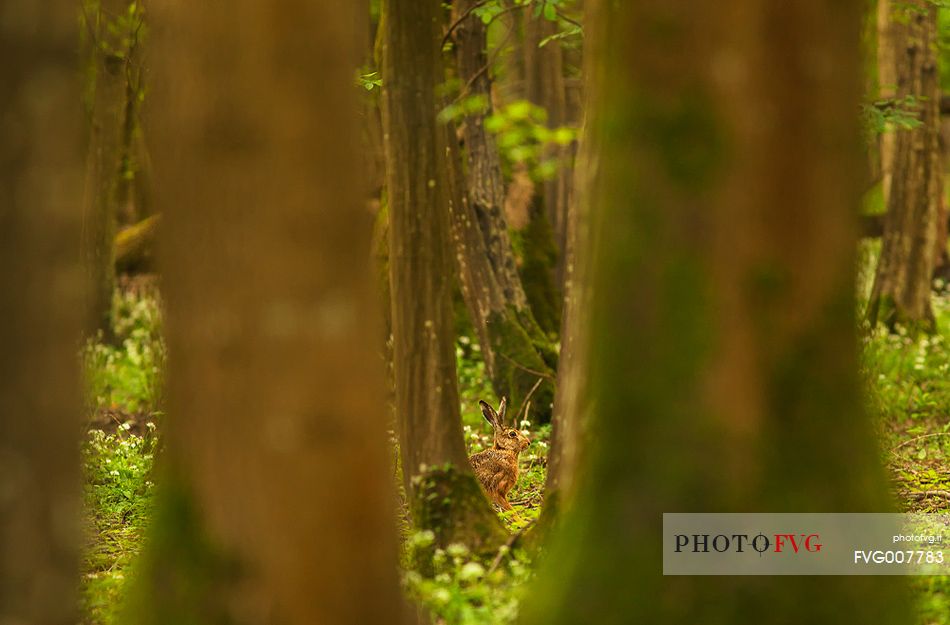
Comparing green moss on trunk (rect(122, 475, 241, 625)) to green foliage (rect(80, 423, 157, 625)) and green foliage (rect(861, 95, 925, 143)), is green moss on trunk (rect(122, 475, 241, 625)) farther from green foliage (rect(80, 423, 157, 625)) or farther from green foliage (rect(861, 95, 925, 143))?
green foliage (rect(861, 95, 925, 143))

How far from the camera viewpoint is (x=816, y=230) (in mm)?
4340

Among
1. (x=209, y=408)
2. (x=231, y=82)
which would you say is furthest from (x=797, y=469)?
(x=231, y=82)

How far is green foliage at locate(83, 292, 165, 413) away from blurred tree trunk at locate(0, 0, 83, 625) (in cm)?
718

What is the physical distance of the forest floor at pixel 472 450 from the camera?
613cm

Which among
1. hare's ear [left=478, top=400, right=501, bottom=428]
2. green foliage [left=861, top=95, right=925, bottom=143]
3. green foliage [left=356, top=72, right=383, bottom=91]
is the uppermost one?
green foliage [left=356, top=72, right=383, bottom=91]

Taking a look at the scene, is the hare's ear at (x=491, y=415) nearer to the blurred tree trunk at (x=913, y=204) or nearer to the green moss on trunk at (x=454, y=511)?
the green moss on trunk at (x=454, y=511)

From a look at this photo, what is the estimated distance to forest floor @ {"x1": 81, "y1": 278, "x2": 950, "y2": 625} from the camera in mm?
6125

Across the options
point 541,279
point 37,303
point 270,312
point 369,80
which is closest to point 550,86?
point 541,279

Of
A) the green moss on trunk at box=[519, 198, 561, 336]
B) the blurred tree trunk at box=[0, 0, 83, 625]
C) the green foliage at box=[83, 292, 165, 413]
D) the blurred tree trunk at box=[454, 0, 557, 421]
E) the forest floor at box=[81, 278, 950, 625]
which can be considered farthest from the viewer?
the green moss on trunk at box=[519, 198, 561, 336]

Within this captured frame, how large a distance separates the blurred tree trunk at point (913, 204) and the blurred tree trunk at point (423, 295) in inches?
421

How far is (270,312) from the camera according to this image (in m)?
4.00

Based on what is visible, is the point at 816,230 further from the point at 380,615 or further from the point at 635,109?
the point at 380,615

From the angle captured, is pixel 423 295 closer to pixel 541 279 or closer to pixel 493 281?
pixel 493 281

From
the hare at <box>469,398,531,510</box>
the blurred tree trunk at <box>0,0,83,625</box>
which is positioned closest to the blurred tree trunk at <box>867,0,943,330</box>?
the hare at <box>469,398,531,510</box>
